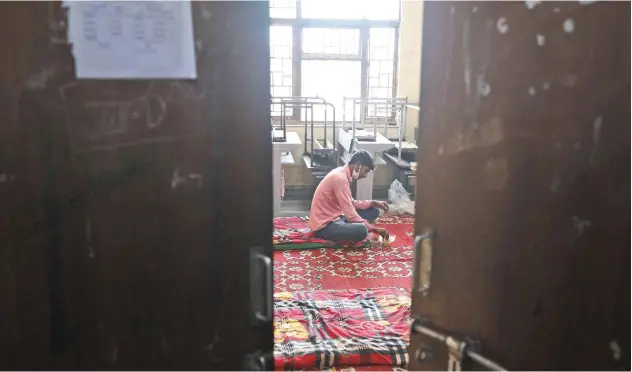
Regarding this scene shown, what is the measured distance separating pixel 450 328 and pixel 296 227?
3193 millimetres

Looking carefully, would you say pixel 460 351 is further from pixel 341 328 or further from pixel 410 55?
pixel 410 55

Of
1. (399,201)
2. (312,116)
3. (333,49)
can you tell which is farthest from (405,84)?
(399,201)

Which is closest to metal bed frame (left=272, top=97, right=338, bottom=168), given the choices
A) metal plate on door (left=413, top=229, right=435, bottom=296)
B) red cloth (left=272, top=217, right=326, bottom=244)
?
red cloth (left=272, top=217, right=326, bottom=244)

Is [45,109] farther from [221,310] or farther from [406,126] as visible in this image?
[406,126]

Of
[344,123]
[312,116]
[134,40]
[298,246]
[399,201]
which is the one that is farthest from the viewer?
[344,123]

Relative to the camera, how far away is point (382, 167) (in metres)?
5.79

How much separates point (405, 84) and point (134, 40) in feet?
16.6

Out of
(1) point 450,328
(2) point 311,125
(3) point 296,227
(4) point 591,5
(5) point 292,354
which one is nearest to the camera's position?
(4) point 591,5

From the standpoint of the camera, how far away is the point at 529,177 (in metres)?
0.96

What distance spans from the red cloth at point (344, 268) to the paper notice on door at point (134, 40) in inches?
90.7

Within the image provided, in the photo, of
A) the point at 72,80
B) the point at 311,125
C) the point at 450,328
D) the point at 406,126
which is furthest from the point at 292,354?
the point at 406,126

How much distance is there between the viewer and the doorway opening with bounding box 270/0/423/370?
376cm

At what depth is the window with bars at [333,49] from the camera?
5605mm

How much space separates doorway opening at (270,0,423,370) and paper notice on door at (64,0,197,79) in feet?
8.03
